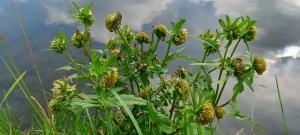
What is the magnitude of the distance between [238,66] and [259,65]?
0.08 m

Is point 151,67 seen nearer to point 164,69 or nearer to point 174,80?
point 164,69

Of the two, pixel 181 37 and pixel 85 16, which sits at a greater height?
pixel 85 16

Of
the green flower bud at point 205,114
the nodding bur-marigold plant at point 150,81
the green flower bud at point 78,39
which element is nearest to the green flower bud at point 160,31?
the nodding bur-marigold plant at point 150,81

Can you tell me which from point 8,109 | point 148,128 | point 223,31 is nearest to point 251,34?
point 223,31

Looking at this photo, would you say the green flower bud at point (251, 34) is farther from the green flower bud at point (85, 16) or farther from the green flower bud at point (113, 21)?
the green flower bud at point (85, 16)

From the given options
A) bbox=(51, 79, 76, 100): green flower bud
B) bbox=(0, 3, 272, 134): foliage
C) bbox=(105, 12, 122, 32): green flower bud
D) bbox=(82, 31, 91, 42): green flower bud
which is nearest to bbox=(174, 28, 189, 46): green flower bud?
bbox=(0, 3, 272, 134): foliage

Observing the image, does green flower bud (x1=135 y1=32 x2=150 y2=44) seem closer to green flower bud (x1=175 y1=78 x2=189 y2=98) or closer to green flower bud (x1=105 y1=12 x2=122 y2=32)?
green flower bud (x1=105 y1=12 x2=122 y2=32)

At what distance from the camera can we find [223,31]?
1.54 m

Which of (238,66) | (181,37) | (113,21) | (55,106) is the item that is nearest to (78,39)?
(113,21)

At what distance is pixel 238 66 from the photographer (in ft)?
4.89

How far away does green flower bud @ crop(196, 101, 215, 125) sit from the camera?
1311mm

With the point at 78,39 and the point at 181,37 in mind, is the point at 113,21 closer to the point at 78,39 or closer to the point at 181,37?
the point at 78,39

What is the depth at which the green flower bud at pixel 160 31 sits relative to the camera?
188 centimetres

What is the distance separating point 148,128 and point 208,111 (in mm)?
476
